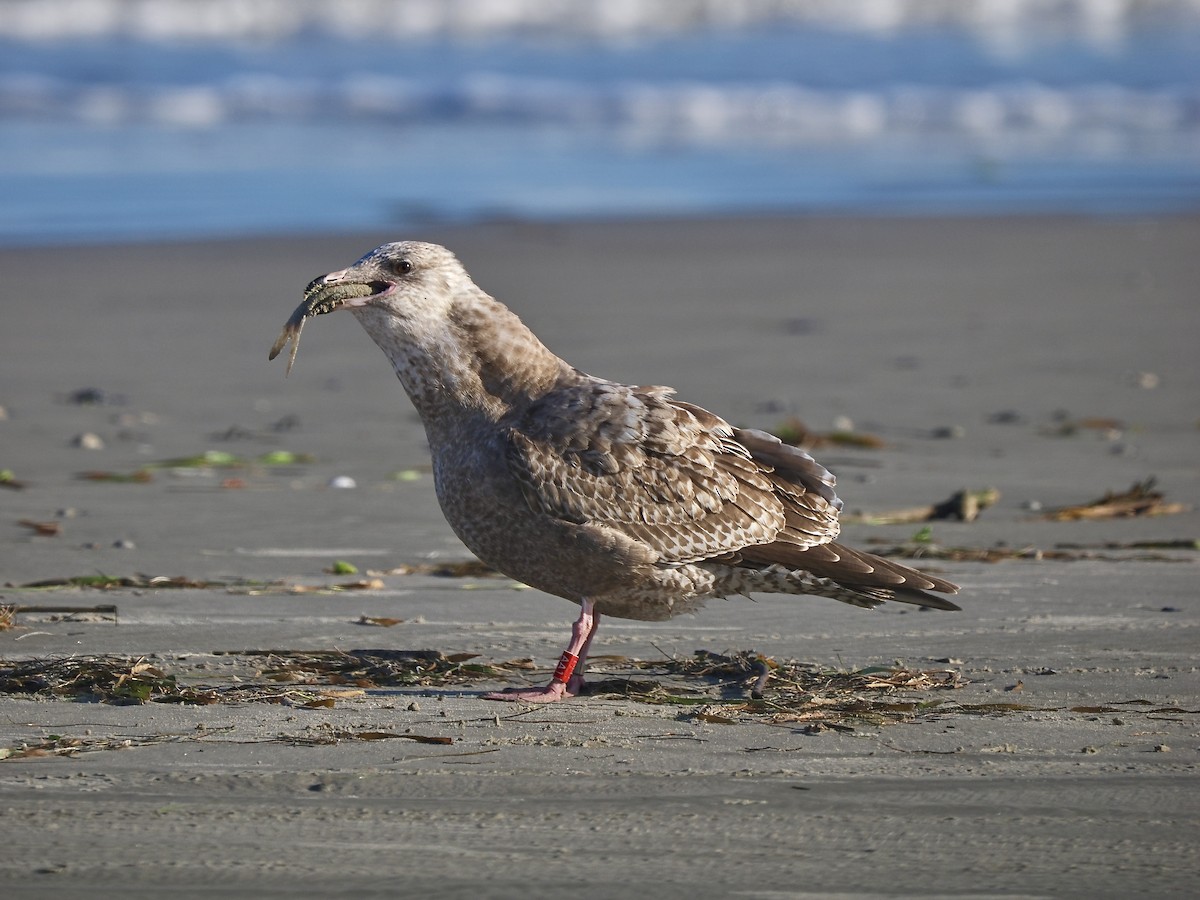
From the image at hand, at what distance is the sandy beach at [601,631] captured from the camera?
3883 mm

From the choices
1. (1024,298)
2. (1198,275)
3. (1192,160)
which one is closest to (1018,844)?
(1024,298)

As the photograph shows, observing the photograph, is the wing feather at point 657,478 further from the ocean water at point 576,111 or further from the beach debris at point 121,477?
the ocean water at point 576,111

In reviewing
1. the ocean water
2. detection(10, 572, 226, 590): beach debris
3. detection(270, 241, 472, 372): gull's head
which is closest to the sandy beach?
detection(10, 572, 226, 590): beach debris

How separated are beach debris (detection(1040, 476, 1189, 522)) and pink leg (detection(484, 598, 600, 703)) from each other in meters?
3.09

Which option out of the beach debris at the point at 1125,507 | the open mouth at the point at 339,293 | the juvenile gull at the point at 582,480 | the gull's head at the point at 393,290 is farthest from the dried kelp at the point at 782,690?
the beach debris at the point at 1125,507

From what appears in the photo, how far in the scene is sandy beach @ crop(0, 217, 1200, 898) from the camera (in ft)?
12.7

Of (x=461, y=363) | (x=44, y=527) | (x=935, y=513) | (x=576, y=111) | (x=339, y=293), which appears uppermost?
(x=576, y=111)

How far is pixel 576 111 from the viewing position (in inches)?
1091

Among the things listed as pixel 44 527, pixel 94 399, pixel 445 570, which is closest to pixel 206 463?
pixel 44 527

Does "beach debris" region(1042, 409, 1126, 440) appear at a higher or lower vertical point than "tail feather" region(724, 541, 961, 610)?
lower

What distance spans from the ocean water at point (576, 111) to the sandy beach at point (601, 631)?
605cm

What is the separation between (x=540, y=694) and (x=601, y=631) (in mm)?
1140

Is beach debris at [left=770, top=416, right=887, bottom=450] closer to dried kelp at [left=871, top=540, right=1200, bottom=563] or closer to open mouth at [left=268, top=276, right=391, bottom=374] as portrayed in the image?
dried kelp at [left=871, top=540, right=1200, bottom=563]

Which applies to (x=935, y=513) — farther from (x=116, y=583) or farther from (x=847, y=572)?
(x=116, y=583)
